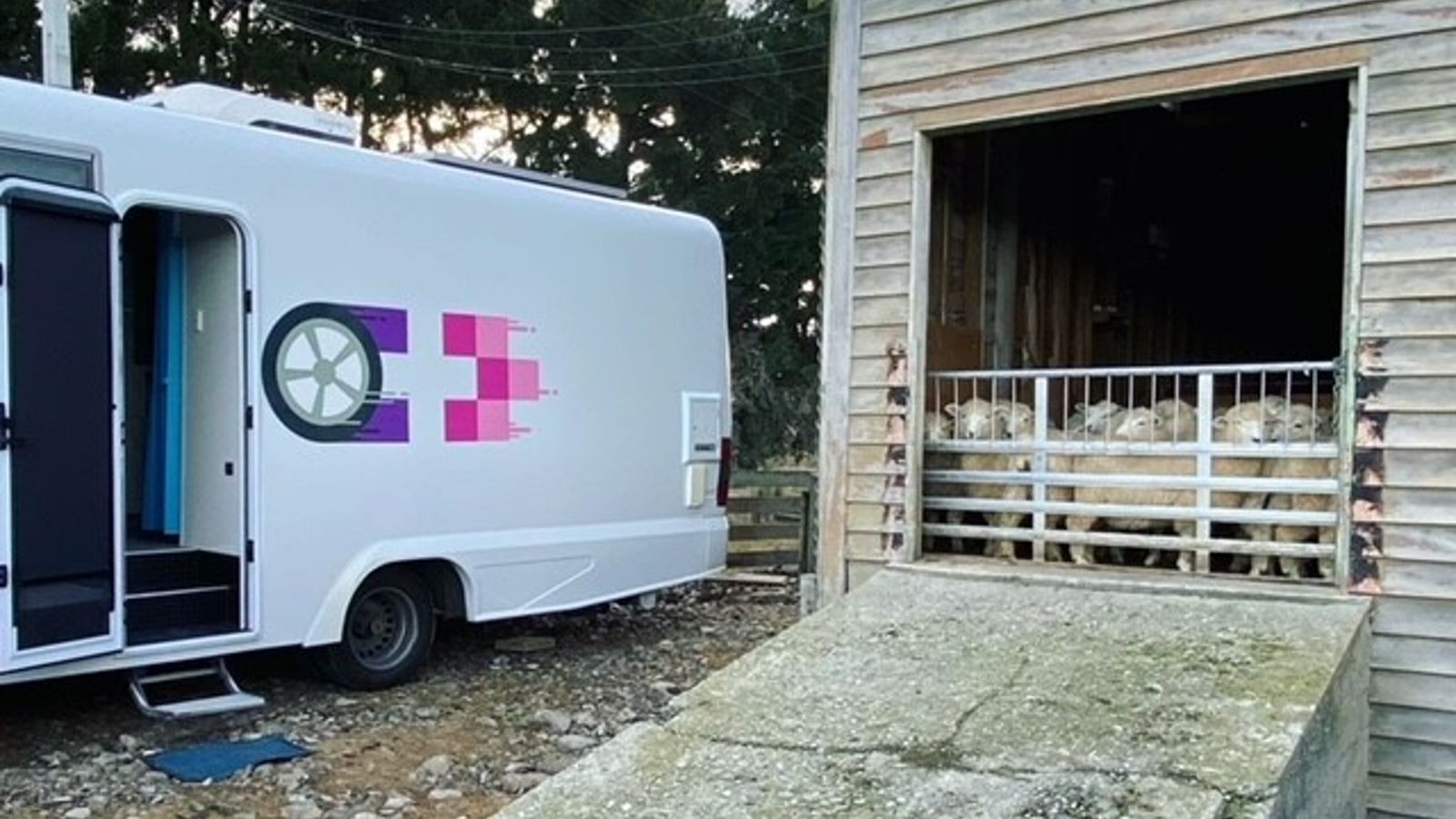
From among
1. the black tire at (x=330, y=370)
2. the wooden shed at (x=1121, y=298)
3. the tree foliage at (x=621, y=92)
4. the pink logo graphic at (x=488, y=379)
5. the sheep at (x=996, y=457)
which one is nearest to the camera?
the wooden shed at (x=1121, y=298)

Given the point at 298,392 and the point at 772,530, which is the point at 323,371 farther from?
the point at 772,530

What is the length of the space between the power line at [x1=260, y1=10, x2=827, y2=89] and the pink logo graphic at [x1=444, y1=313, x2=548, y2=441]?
8.60 m

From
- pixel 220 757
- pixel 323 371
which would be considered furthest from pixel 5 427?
pixel 220 757

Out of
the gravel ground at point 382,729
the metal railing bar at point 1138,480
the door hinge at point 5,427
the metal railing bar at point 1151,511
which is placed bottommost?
the gravel ground at point 382,729

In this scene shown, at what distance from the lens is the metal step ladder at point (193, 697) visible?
5.02 m

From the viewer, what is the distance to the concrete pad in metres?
2.94

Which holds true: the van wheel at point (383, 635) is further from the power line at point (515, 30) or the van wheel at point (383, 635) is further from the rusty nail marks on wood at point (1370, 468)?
the power line at point (515, 30)

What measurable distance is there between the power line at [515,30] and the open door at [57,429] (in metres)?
9.38

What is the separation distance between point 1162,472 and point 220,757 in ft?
13.0

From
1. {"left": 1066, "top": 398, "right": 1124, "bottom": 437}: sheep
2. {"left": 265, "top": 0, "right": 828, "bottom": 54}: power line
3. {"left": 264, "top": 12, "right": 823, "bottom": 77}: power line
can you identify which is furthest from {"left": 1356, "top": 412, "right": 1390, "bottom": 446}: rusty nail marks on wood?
{"left": 264, "top": 12, "right": 823, "bottom": 77}: power line

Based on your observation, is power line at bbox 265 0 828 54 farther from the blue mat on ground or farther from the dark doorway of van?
the blue mat on ground

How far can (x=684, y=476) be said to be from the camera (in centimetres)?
725

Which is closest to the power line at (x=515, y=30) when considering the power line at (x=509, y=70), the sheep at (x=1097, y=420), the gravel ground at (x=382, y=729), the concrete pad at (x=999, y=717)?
the power line at (x=509, y=70)

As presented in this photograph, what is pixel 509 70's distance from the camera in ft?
48.2
